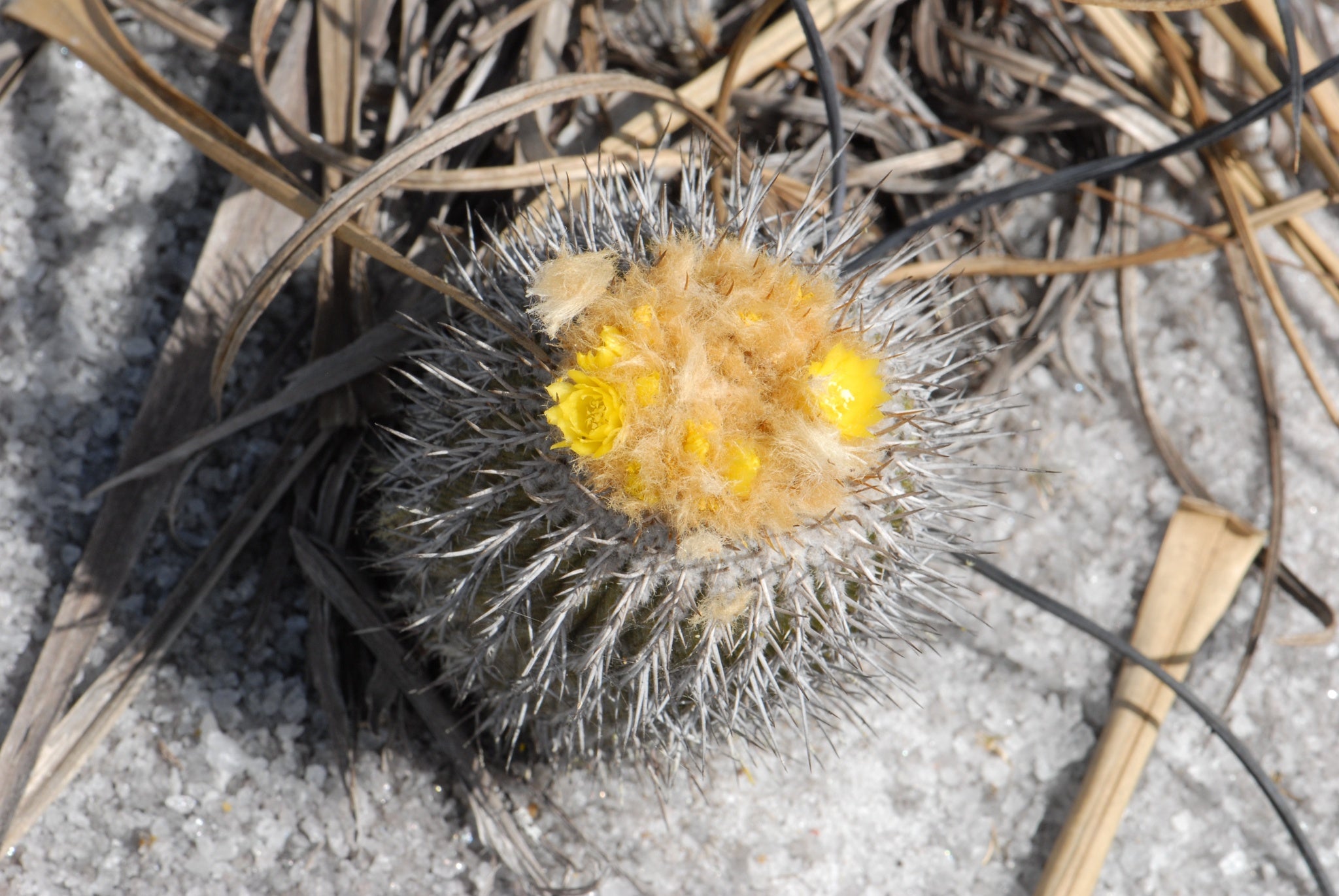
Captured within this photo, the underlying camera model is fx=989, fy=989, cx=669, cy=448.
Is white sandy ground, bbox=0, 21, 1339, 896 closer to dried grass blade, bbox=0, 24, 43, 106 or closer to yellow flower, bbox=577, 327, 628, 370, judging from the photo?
dried grass blade, bbox=0, 24, 43, 106

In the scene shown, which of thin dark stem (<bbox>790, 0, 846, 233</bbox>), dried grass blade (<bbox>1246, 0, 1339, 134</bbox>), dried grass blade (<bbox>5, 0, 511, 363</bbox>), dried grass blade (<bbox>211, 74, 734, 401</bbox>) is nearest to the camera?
dried grass blade (<bbox>211, 74, 734, 401</bbox>)

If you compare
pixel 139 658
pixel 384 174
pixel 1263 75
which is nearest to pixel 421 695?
pixel 139 658

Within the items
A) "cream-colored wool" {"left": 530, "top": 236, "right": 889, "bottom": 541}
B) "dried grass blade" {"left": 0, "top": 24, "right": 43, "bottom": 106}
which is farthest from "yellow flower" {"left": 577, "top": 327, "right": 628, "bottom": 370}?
"dried grass blade" {"left": 0, "top": 24, "right": 43, "bottom": 106}

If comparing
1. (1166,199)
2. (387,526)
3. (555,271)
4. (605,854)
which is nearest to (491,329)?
(555,271)

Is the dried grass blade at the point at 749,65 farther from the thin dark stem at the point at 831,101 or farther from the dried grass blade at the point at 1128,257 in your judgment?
the dried grass blade at the point at 1128,257

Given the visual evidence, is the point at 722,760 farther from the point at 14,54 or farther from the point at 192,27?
the point at 14,54

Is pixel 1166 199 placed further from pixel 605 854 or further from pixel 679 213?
pixel 605 854

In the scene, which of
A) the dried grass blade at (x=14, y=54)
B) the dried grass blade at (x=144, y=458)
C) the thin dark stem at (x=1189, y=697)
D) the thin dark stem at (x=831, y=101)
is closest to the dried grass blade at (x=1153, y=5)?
the thin dark stem at (x=831, y=101)
